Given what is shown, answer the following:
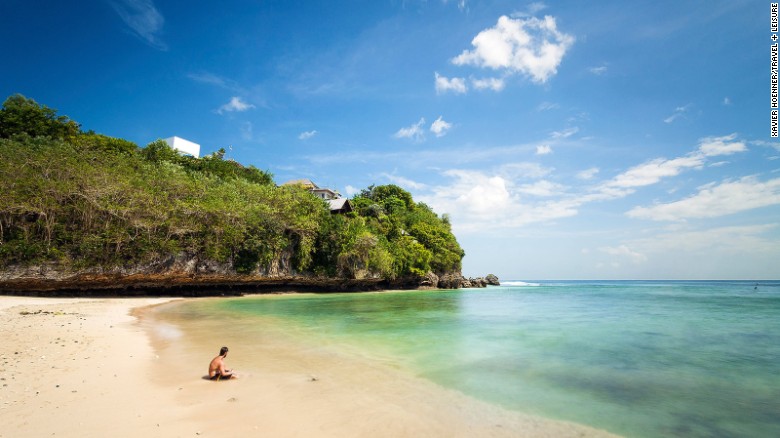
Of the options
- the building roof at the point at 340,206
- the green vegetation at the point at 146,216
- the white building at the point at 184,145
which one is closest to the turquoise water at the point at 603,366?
the green vegetation at the point at 146,216

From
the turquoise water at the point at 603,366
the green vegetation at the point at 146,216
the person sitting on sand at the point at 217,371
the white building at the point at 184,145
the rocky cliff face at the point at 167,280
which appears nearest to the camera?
the turquoise water at the point at 603,366

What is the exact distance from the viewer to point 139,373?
5.67 meters

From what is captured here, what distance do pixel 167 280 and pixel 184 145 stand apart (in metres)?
34.8

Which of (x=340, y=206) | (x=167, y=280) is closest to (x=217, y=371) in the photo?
(x=167, y=280)

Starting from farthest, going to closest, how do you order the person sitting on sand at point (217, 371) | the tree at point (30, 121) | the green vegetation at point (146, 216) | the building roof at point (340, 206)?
the building roof at point (340, 206)
the tree at point (30, 121)
the green vegetation at point (146, 216)
the person sitting on sand at point (217, 371)

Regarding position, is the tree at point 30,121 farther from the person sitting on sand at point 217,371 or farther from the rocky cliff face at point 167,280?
the person sitting on sand at point 217,371

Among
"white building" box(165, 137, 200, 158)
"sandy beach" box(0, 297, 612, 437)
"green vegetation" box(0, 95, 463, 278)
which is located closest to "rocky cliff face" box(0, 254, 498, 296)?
"green vegetation" box(0, 95, 463, 278)

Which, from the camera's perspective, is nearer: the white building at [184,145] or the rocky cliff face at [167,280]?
the rocky cliff face at [167,280]

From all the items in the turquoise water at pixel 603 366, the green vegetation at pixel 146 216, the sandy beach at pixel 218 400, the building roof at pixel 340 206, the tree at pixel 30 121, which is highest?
the tree at pixel 30 121

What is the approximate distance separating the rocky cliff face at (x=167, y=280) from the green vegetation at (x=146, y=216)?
0.30m

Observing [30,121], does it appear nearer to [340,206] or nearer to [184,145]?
[184,145]

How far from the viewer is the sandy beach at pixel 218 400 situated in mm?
3799

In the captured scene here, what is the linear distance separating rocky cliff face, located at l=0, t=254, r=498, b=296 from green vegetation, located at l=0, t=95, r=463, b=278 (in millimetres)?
295

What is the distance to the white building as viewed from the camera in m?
48.3
